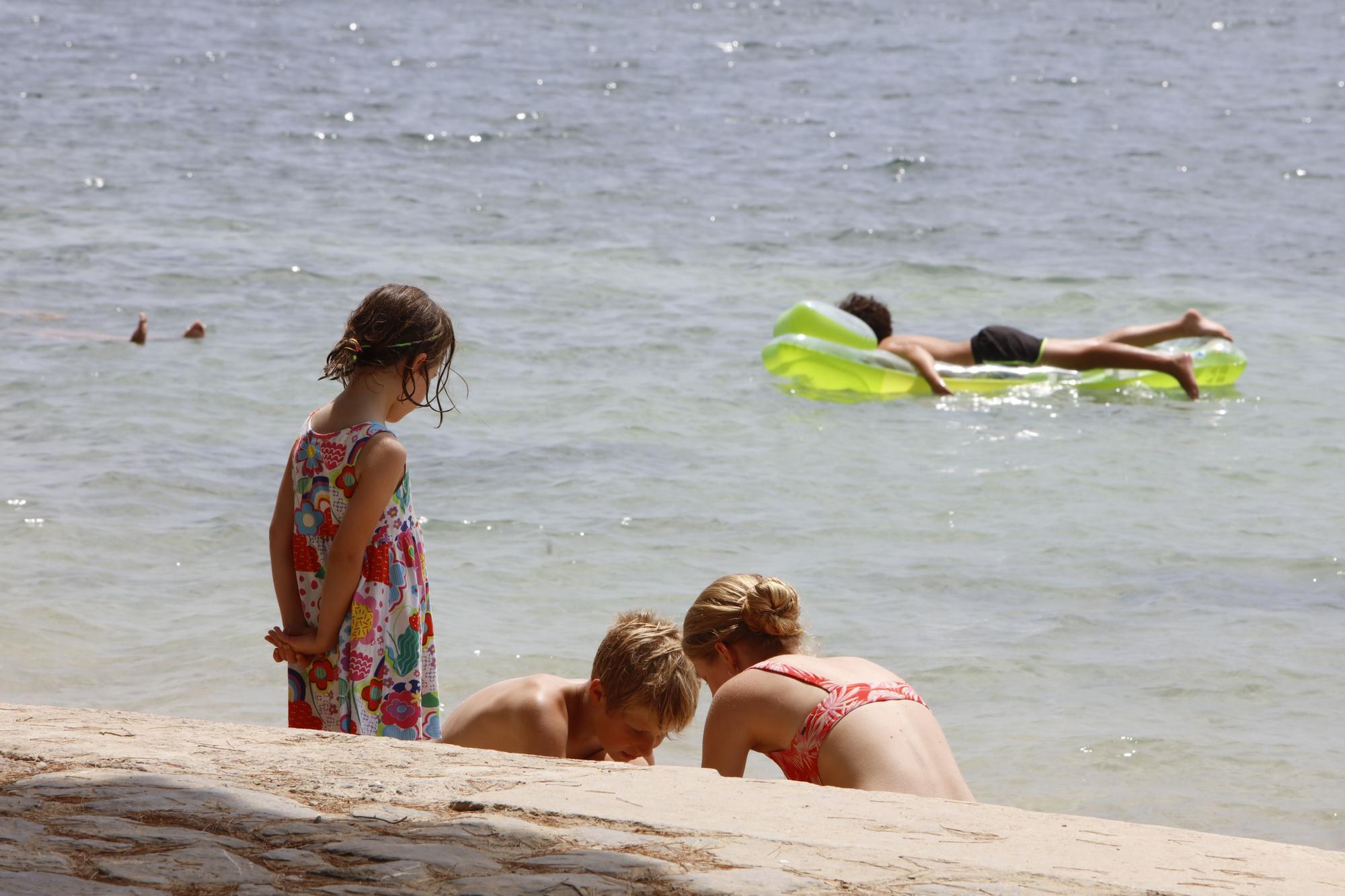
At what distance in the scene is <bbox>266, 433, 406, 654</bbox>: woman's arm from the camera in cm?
327

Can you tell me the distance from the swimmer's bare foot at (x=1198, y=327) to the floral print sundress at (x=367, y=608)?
838cm

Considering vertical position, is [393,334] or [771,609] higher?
[393,334]

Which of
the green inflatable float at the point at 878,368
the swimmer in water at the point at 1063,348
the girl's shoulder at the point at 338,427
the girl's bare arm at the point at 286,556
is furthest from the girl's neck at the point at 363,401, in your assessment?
the swimmer in water at the point at 1063,348

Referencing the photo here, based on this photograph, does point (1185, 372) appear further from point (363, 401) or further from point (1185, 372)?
point (363, 401)

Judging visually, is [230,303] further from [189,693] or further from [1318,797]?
[1318,797]

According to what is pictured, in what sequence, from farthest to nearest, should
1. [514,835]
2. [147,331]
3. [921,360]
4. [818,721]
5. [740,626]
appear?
[147,331] → [921,360] → [740,626] → [818,721] → [514,835]

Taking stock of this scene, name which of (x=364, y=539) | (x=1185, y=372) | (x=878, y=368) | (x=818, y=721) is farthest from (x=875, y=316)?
(x=364, y=539)

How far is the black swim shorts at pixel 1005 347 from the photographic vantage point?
1061 centimetres

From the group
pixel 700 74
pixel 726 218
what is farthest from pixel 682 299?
pixel 700 74

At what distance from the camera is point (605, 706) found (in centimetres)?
367

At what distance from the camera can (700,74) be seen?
26.1 m

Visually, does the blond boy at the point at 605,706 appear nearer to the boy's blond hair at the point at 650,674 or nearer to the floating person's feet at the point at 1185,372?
the boy's blond hair at the point at 650,674

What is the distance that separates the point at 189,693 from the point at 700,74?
72.4 feet

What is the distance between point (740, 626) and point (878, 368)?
6.96 metres
